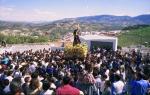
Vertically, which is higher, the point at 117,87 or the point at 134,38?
the point at 117,87

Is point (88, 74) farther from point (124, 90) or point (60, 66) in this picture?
point (60, 66)

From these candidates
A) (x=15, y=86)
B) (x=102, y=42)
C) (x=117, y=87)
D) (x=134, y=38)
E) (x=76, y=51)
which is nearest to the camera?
(x=15, y=86)

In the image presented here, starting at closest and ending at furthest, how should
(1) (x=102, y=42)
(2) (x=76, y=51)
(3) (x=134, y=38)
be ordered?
1. (2) (x=76, y=51)
2. (1) (x=102, y=42)
3. (3) (x=134, y=38)

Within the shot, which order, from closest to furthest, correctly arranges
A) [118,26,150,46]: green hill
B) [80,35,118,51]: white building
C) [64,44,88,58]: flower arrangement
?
[64,44,88,58]: flower arrangement
[80,35,118,51]: white building
[118,26,150,46]: green hill

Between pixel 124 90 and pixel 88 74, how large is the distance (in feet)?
7.00

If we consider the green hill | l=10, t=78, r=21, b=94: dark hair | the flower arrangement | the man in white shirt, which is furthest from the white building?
l=10, t=78, r=21, b=94: dark hair

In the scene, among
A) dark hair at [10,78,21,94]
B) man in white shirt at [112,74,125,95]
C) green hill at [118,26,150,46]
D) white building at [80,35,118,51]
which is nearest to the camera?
dark hair at [10,78,21,94]

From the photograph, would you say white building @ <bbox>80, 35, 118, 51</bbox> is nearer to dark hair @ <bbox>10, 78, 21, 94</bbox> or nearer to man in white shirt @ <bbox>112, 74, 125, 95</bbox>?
man in white shirt @ <bbox>112, 74, 125, 95</bbox>

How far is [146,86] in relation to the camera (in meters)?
11.9

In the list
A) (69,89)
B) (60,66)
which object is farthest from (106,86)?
(60,66)

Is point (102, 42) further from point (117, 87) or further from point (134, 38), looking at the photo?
point (134, 38)

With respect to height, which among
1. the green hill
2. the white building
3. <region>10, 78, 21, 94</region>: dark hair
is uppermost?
<region>10, 78, 21, 94</region>: dark hair

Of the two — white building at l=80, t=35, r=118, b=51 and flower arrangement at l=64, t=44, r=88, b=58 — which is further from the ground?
flower arrangement at l=64, t=44, r=88, b=58

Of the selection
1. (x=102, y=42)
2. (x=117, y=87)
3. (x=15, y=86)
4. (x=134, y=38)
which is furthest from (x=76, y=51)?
(x=134, y=38)
